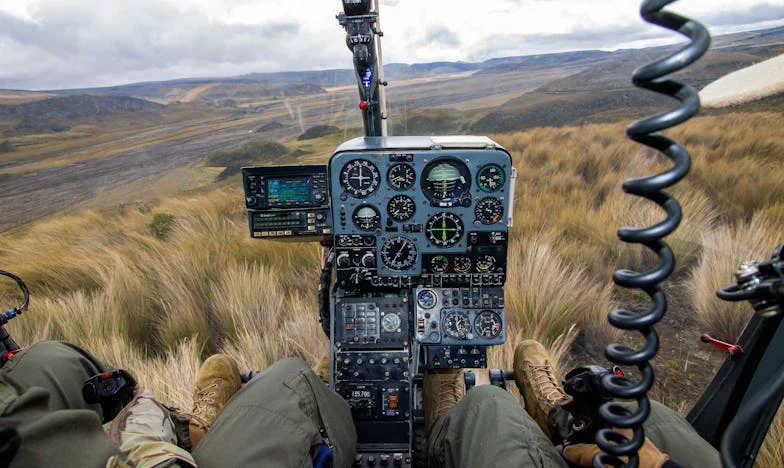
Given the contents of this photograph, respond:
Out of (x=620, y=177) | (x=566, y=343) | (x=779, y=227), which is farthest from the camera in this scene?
(x=620, y=177)

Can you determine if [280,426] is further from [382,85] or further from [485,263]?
[382,85]

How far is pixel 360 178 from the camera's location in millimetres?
2830

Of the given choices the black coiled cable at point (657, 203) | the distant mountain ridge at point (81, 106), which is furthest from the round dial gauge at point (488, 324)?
the distant mountain ridge at point (81, 106)

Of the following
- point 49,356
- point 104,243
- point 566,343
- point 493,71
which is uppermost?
point 493,71

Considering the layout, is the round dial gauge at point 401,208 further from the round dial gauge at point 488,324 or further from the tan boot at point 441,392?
the tan boot at point 441,392

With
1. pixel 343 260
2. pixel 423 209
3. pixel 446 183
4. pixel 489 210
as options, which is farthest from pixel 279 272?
pixel 489 210

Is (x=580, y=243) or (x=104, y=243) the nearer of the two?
(x=580, y=243)

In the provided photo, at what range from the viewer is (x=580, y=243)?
182 inches

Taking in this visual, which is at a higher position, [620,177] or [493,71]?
[493,71]

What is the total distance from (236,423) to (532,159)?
307 inches

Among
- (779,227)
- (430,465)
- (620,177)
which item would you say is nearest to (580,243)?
(779,227)

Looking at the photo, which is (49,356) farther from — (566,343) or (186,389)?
(566,343)

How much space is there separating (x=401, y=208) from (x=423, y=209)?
0.45 ft

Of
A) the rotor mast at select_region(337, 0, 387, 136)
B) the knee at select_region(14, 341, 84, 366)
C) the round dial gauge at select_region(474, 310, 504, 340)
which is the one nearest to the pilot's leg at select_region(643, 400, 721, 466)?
the round dial gauge at select_region(474, 310, 504, 340)
